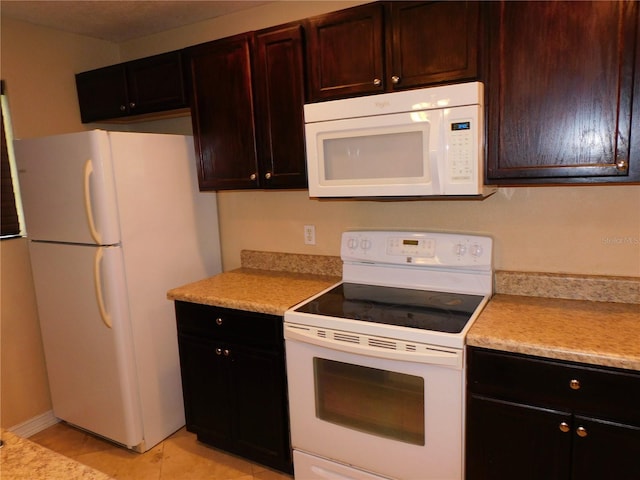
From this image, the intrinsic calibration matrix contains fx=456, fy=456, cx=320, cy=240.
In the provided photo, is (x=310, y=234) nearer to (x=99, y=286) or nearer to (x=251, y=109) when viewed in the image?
(x=251, y=109)

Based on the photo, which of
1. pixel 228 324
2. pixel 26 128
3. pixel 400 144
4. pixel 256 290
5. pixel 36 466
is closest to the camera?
pixel 36 466

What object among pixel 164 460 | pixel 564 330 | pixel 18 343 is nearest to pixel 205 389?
pixel 164 460

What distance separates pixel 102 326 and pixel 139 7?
→ 5.63 ft

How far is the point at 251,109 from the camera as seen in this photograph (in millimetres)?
2229

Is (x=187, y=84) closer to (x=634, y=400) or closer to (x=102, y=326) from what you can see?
(x=102, y=326)

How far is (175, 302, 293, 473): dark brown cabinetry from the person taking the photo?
6.85ft

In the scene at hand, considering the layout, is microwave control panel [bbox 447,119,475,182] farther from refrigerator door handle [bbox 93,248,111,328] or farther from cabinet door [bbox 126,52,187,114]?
refrigerator door handle [bbox 93,248,111,328]

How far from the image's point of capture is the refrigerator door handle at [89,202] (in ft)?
7.22

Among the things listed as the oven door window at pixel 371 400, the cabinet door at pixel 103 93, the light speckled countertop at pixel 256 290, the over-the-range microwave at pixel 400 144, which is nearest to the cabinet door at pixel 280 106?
the over-the-range microwave at pixel 400 144

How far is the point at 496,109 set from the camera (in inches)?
67.1

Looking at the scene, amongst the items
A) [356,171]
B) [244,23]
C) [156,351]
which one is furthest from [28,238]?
[356,171]

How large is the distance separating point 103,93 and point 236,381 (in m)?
1.92

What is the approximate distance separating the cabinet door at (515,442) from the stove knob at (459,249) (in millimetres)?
667

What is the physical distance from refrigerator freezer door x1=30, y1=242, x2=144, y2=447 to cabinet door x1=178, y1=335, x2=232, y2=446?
283 mm
